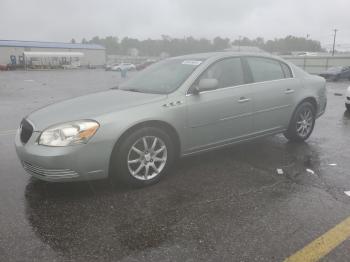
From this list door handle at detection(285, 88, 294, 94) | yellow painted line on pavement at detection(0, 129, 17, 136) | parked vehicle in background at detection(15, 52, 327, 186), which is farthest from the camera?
yellow painted line on pavement at detection(0, 129, 17, 136)

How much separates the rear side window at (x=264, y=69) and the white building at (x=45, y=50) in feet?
201

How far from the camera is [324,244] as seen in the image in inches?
108

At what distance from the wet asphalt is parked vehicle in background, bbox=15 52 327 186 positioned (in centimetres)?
31

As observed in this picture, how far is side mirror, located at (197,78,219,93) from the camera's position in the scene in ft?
13.7

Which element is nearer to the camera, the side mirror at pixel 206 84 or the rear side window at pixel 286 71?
the side mirror at pixel 206 84

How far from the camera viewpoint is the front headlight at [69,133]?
344 centimetres

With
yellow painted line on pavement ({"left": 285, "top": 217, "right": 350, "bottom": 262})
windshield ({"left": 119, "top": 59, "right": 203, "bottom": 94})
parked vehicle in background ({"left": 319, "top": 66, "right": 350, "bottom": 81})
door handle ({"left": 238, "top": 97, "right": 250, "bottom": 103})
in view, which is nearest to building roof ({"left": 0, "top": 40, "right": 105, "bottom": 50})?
parked vehicle in background ({"left": 319, "top": 66, "right": 350, "bottom": 81})

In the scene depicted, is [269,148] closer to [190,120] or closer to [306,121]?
[306,121]

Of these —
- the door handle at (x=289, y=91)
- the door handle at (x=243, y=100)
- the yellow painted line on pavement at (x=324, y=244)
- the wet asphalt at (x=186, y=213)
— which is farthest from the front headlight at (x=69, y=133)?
the door handle at (x=289, y=91)

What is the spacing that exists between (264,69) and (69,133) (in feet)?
10.3

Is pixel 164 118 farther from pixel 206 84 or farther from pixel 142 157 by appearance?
pixel 206 84

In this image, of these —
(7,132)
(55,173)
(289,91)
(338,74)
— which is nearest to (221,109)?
(289,91)

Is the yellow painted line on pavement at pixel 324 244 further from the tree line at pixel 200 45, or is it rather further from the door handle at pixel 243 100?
the tree line at pixel 200 45

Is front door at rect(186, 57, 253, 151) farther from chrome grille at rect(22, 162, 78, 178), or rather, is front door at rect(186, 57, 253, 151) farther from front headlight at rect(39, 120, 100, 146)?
chrome grille at rect(22, 162, 78, 178)
